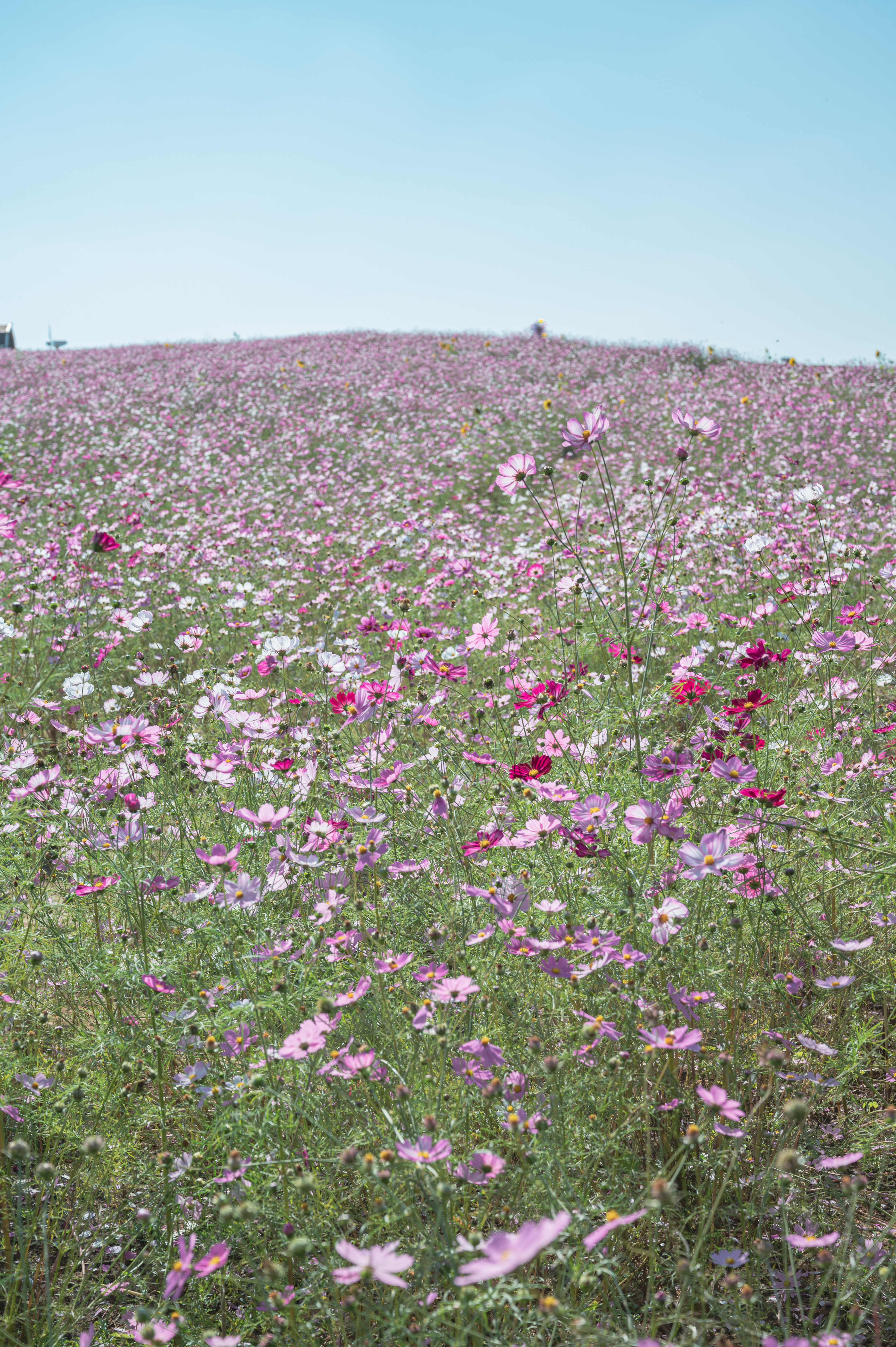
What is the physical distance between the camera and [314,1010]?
5.58 feet

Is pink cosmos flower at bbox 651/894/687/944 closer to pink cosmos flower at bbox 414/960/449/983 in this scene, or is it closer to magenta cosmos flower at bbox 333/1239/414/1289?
pink cosmos flower at bbox 414/960/449/983

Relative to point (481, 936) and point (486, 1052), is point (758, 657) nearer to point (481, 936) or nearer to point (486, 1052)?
point (481, 936)

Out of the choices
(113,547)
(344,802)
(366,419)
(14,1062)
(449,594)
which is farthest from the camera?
(366,419)

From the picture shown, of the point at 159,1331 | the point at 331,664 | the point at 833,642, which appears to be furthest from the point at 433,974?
the point at 833,642

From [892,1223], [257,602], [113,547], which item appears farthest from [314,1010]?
[257,602]

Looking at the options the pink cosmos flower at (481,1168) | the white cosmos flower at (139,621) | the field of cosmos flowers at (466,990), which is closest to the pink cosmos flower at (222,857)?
the field of cosmos flowers at (466,990)

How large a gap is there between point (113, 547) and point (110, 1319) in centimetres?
206

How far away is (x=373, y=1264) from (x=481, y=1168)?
0.30 m

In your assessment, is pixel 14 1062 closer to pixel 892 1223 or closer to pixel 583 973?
pixel 583 973

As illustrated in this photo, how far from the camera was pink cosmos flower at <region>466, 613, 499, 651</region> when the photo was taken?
7.98 feet

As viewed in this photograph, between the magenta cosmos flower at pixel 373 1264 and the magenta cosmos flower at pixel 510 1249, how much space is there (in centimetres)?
9

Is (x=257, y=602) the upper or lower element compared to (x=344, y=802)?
upper

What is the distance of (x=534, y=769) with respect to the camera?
1.87 m

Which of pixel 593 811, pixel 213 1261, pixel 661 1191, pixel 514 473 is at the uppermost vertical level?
pixel 514 473
